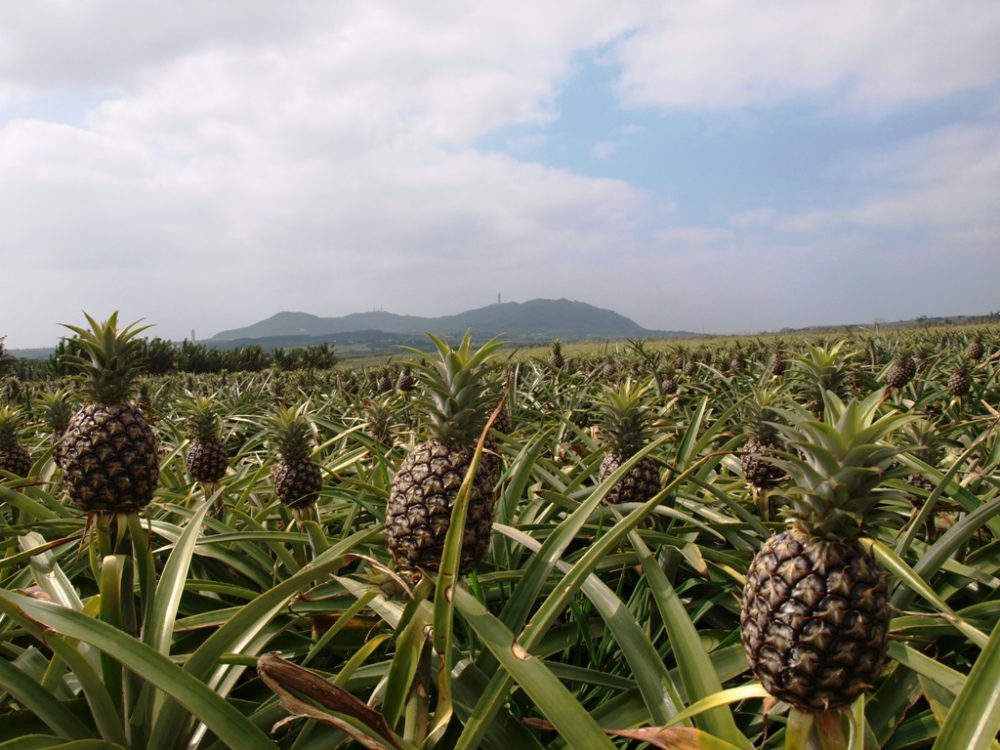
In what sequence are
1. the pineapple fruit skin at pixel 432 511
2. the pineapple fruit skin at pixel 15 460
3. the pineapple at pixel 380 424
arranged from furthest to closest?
1. the pineapple at pixel 380 424
2. the pineapple fruit skin at pixel 15 460
3. the pineapple fruit skin at pixel 432 511

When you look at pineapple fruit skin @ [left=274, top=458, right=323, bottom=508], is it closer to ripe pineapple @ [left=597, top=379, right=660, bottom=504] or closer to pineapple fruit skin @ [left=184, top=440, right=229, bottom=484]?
pineapple fruit skin @ [left=184, top=440, right=229, bottom=484]

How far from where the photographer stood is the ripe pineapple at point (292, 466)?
137 inches

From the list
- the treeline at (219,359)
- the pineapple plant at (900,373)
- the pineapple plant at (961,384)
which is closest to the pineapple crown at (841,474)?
the pineapple plant at (961,384)

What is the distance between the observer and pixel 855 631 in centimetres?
135

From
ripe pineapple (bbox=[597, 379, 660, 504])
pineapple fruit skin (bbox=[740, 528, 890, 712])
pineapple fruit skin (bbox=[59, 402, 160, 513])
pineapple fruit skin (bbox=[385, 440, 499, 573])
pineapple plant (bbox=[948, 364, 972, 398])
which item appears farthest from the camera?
pineapple plant (bbox=[948, 364, 972, 398])

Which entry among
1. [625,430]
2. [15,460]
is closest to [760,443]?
[625,430]

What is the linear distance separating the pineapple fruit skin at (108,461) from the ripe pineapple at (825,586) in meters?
2.20

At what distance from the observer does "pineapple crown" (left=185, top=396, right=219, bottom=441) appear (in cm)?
409

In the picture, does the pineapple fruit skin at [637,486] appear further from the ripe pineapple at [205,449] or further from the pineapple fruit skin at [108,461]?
the ripe pineapple at [205,449]

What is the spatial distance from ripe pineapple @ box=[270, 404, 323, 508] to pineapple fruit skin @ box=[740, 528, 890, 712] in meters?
2.70

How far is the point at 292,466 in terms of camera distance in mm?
3490

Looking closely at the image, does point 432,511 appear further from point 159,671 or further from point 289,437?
point 289,437

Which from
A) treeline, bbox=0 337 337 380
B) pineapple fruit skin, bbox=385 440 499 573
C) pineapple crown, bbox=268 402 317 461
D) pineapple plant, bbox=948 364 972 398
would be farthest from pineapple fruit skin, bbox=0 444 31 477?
treeline, bbox=0 337 337 380

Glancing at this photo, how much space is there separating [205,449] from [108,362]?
1.89 metres
